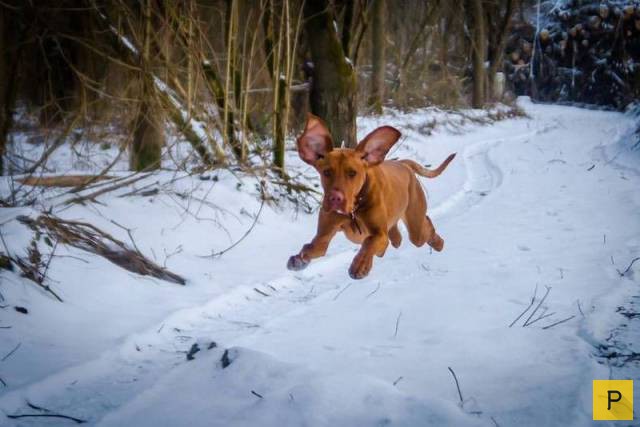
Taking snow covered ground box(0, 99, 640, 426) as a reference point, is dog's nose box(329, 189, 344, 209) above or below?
above

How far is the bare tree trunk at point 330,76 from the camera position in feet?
7.38

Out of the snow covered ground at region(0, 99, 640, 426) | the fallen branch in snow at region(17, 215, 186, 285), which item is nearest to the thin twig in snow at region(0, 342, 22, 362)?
the snow covered ground at region(0, 99, 640, 426)

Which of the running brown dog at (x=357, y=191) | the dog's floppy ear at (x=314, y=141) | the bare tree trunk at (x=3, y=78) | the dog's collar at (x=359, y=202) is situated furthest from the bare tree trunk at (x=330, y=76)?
the bare tree trunk at (x=3, y=78)

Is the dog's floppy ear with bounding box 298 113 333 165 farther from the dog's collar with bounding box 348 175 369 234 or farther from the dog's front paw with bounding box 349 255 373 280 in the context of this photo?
the dog's front paw with bounding box 349 255 373 280

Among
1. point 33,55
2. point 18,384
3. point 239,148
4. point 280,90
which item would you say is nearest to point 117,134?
point 33,55

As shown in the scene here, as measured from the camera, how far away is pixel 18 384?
256cm

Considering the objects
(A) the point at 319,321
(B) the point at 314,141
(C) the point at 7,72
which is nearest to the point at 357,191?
(B) the point at 314,141

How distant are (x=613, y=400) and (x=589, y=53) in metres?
9.18

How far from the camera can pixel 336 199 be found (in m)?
1.28

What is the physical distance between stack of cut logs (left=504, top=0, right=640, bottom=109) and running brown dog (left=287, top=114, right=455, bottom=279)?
421cm

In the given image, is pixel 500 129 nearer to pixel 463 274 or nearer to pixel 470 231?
pixel 470 231

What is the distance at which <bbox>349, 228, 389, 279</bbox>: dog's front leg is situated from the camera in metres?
1.44

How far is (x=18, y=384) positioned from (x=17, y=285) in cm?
96

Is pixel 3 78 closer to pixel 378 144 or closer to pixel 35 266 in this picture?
pixel 35 266
